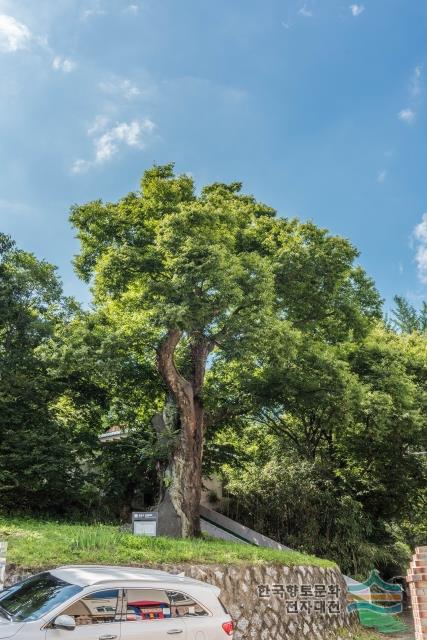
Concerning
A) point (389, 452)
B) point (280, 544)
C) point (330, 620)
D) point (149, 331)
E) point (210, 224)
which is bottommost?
point (330, 620)

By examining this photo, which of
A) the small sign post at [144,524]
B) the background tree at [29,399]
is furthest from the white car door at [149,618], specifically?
the background tree at [29,399]

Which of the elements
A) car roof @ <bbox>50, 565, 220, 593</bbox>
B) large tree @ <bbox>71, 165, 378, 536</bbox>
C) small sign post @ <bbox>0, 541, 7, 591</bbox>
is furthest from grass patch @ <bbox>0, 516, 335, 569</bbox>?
large tree @ <bbox>71, 165, 378, 536</bbox>

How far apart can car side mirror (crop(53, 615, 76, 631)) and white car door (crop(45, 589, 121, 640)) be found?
35mm

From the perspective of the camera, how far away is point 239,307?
552 inches

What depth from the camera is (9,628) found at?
16.8ft

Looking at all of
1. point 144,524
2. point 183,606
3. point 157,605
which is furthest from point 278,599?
point 157,605

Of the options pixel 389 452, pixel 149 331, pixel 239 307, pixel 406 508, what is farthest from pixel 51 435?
pixel 406 508

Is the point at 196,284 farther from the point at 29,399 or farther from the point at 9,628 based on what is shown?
the point at 9,628

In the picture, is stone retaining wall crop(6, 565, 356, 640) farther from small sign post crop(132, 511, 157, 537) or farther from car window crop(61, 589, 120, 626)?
car window crop(61, 589, 120, 626)

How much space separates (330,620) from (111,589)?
27.3 feet

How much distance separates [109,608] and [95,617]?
19 centimetres

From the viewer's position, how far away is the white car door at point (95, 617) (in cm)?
534

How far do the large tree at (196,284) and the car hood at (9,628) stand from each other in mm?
7954

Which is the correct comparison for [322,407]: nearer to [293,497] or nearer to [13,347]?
[293,497]
